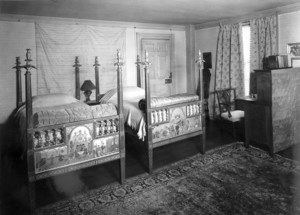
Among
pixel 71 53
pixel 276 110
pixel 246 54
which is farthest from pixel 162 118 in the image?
pixel 246 54

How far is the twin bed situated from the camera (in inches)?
105

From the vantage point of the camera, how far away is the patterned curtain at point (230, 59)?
19.3ft

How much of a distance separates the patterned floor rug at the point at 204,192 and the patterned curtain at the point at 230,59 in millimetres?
2573

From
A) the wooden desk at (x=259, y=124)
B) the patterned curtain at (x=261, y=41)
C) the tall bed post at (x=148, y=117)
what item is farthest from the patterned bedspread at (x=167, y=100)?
the patterned curtain at (x=261, y=41)

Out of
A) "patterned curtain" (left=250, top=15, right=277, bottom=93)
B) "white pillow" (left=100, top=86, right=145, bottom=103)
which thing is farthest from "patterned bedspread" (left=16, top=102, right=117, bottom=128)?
"patterned curtain" (left=250, top=15, right=277, bottom=93)

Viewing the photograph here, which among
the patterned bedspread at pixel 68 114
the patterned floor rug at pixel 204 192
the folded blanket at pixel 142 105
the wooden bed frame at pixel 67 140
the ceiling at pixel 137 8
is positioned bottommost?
the patterned floor rug at pixel 204 192

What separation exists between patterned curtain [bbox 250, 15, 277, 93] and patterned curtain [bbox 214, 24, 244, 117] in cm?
36

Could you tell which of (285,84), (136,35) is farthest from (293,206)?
(136,35)

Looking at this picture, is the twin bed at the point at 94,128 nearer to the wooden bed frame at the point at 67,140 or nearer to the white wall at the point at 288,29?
the wooden bed frame at the point at 67,140

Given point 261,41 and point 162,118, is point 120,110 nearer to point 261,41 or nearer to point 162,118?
point 162,118

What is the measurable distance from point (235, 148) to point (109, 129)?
2.42 meters

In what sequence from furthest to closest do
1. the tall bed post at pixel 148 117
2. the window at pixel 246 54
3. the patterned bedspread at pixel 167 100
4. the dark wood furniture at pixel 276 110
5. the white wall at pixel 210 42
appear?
1. the white wall at pixel 210 42
2. the window at pixel 246 54
3. the dark wood furniture at pixel 276 110
4. the patterned bedspread at pixel 167 100
5. the tall bed post at pixel 148 117

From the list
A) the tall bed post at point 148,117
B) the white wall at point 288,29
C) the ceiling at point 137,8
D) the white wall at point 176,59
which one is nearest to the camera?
the tall bed post at point 148,117

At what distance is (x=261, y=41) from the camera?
529 cm
